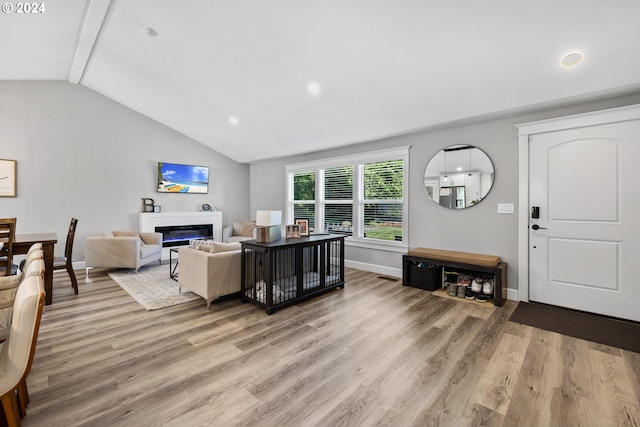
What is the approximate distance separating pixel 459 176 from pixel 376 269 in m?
2.07

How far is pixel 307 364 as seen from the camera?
2193mm

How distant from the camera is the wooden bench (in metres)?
3.40

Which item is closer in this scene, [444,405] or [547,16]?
[444,405]

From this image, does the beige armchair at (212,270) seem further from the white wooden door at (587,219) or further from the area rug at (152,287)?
the white wooden door at (587,219)

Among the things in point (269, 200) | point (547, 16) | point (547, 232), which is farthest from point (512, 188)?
point (269, 200)

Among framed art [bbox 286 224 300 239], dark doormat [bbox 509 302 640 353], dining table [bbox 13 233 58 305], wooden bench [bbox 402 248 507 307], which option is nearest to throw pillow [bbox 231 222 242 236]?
framed art [bbox 286 224 300 239]

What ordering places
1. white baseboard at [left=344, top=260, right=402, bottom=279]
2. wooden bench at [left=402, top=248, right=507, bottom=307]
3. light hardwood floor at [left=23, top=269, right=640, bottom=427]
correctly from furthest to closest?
white baseboard at [left=344, top=260, right=402, bottom=279] → wooden bench at [left=402, top=248, right=507, bottom=307] → light hardwood floor at [left=23, top=269, right=640, bottom=427]

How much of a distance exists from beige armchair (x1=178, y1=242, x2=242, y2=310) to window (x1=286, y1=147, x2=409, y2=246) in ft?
8.19

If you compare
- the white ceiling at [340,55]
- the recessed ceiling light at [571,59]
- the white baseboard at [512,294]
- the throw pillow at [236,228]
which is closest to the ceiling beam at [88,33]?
the white ceiling at [340,55]

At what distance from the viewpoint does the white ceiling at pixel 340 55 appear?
8.11 feet

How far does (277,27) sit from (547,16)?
245 cm

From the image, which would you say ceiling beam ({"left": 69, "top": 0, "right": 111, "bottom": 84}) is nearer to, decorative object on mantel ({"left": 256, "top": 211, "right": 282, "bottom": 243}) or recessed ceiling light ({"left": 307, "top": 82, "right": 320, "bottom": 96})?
recessed ceiling light ({"left": 307, "top": 82, "right": 320, "bottom": 96})

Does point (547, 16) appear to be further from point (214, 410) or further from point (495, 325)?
point (214, 410)

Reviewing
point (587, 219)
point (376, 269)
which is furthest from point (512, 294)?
point (376, 269)
